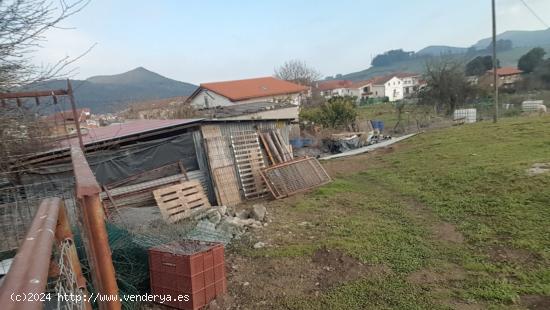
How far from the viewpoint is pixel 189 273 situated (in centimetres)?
452

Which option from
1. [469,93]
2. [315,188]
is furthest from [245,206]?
[469,93]

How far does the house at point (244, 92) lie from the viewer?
3869 centimetres

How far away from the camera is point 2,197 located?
7621mm

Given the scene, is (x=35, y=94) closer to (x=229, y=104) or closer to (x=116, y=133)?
(x=116, y=133)

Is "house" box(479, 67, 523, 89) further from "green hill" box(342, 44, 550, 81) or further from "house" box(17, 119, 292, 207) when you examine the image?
"green hill" box(342, 44, 550, 81)

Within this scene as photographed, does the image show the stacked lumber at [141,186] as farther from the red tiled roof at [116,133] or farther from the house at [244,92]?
the house at [244,92]

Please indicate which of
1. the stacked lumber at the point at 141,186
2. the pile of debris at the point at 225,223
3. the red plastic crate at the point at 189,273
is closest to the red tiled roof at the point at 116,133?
the stacked lumber at the point at 141,186

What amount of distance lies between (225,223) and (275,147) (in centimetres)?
540

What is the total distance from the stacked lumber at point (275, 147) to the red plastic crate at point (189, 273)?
7213 mm

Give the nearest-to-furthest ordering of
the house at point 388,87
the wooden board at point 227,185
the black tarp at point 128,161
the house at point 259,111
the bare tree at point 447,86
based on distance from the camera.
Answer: the black tarp at point 128,161
the wooden board at point 227,185
the house at point 259,111
the bare tree at point 447,86
the house at point 388,87

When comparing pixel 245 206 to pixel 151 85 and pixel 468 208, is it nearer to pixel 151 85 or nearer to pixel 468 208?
pixel 468 208

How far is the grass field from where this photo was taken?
14.8 feet

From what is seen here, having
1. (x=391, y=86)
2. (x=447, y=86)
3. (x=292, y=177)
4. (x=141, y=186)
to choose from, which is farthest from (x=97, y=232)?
(x=391, y=86)

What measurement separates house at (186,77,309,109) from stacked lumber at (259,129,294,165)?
2536cm
